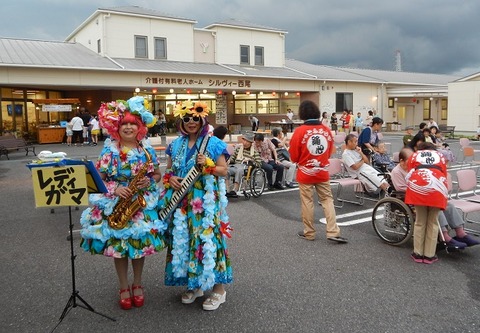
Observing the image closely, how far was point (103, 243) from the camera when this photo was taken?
3.56 meters

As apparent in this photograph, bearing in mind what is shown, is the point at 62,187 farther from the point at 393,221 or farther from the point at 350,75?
the point at 350,75

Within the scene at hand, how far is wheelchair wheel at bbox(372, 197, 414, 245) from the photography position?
17.9 feet

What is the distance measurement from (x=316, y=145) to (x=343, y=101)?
26.1 m

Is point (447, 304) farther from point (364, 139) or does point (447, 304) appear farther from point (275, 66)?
point (275, 66)

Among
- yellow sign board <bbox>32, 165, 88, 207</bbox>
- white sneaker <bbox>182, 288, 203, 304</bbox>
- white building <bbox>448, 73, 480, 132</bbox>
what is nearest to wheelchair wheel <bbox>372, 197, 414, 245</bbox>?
white sneaker <bbox>182, 288, 203, 304</bbox>

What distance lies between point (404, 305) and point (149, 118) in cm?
291

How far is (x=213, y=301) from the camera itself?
3.74 meters

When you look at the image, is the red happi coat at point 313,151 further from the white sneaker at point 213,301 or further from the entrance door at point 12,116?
the entrance door at point 12,116

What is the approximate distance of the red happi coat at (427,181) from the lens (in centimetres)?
474

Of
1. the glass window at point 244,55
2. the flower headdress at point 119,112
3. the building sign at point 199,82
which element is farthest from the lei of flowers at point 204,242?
the glass window at point 244,55

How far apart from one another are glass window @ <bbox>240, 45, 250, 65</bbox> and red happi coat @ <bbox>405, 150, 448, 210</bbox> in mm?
24950

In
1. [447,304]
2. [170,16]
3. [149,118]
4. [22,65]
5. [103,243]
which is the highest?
[170,16]

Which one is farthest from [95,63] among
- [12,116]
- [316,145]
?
[316,145]

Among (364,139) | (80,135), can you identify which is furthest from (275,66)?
(364,139)
